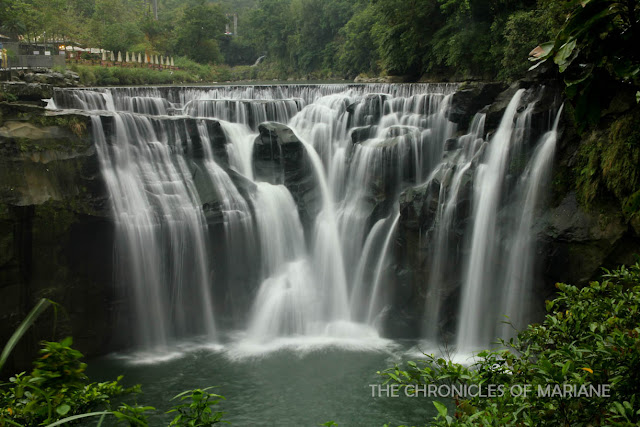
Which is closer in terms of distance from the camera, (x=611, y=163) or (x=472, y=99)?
(x=611, y=163)

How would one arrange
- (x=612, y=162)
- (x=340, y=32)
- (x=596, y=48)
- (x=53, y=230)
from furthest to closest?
1. (x=340, y=32)
2. (x=53, y=230)
3. (x=612, y=162)
4. (x=596, y=48)

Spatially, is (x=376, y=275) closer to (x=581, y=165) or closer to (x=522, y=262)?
(x=522, y=262)

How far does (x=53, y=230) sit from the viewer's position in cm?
1131

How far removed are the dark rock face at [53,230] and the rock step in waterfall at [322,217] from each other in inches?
19.9

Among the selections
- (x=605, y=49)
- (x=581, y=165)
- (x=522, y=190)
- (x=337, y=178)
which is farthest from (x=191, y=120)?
(x=605, y=49)

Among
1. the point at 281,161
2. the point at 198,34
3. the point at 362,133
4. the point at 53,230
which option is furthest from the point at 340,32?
the point at 53,230

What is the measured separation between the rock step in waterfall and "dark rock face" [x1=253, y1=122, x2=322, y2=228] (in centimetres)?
4

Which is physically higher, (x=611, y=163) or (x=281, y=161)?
(x=281, y=161)

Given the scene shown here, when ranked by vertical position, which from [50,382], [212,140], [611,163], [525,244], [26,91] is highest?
[26,91]

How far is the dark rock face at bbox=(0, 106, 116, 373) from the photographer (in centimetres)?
1082

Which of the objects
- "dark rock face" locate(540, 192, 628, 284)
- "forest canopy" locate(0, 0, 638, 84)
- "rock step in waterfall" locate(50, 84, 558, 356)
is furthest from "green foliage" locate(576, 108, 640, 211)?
"forest canopy" locate(0, 0, 638, 84)

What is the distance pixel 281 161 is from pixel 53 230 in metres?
6.62

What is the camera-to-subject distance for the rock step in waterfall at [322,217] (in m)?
11.7

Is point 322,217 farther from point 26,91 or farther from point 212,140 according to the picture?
point 26,91
